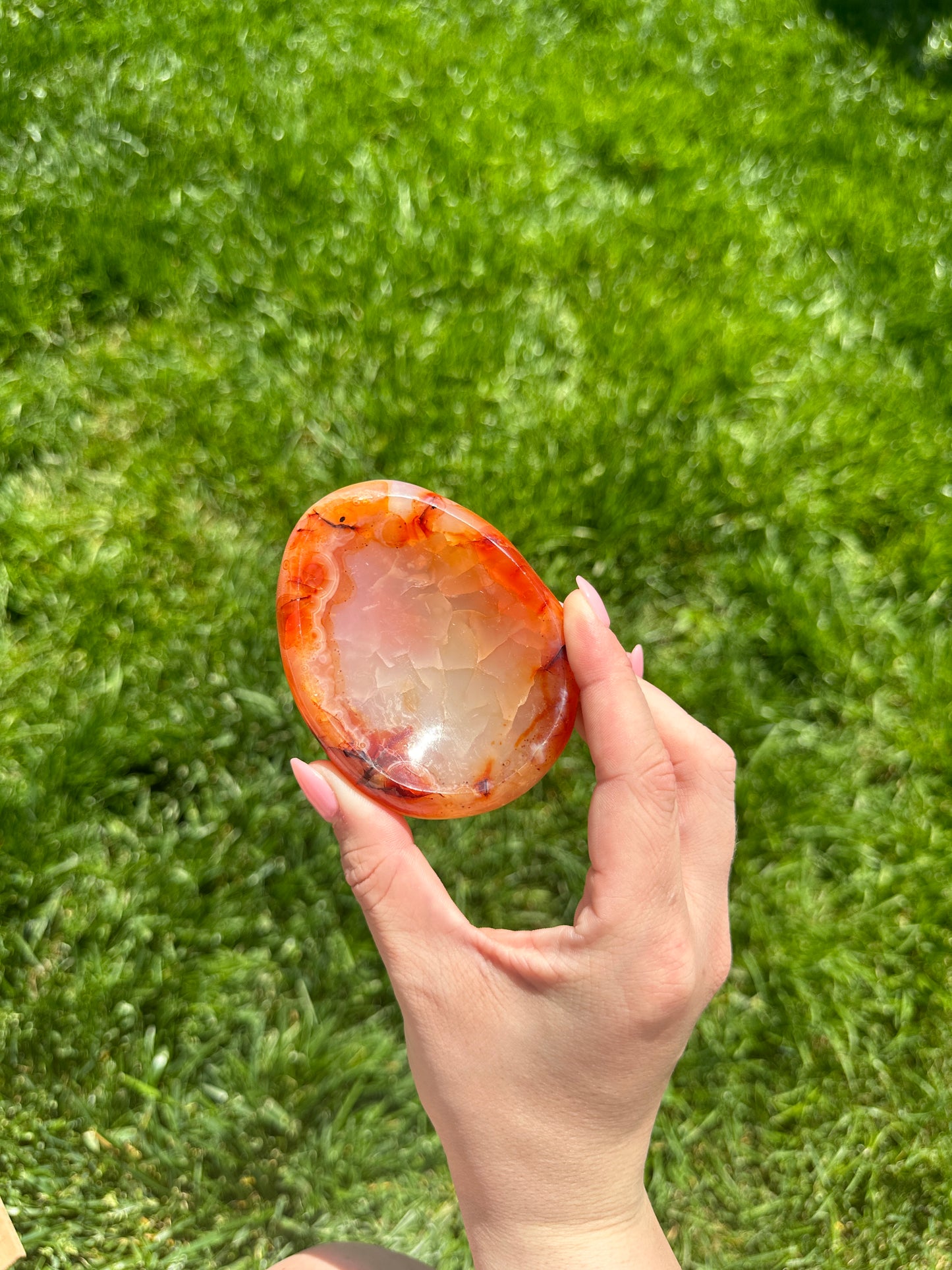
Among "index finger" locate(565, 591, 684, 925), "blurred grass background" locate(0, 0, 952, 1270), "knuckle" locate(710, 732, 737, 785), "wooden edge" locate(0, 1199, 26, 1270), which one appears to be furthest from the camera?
"blurred grass background" locate(0, 0, 952, 1270)

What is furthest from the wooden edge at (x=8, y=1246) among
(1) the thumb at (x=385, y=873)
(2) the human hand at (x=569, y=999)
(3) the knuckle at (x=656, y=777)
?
(3) the knuckle at (x=656, y=777)

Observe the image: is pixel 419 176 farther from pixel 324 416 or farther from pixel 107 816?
pixel 107 816

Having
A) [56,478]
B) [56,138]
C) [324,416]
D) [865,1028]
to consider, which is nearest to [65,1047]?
[56,478]

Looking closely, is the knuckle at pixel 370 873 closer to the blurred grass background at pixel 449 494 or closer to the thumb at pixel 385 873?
the thumb at pixel 385 873

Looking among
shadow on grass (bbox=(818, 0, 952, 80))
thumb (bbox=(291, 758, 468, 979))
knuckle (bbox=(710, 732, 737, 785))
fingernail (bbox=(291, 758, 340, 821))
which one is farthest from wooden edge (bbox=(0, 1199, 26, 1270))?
shadow on grass (bbox=(818, 0, 952, 80))

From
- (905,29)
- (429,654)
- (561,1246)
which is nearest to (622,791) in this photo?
(429,654)

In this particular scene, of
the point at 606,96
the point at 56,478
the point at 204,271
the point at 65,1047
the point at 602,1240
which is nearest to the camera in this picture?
the point at 602,1240

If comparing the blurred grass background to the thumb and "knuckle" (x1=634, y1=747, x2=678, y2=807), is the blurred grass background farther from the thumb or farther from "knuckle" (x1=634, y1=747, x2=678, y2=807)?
"knuckle" (x1=634, y1=747, x2=678, y2=807)
